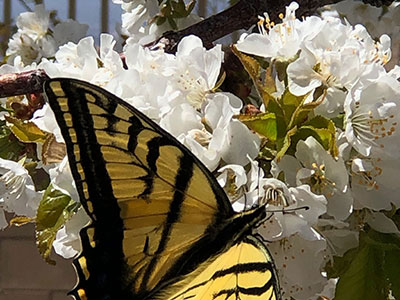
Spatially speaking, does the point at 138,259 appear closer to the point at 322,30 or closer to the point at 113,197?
the point at 113,197

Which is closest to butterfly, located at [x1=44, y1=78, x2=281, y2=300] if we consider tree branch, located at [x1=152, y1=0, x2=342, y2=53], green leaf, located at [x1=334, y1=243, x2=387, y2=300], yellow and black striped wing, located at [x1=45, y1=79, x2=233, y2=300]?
yellow and black striped wing, located at [x1=45, y1=79, x2=233, y2=300]

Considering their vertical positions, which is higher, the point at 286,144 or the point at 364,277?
the point at 286,144

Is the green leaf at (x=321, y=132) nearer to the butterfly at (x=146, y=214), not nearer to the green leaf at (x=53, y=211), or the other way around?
the butterfly at (x=146, y=214)

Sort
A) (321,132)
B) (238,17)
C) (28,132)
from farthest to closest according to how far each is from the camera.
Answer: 1. (238,17)
2. (28,132)
3. (321,132)

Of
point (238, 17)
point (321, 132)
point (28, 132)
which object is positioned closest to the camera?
point (321, 132)

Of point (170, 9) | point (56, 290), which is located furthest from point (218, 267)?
point (56, 290)

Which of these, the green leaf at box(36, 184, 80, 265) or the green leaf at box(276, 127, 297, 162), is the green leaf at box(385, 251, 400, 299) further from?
the green leaf at box(36, 184, 80, 265)

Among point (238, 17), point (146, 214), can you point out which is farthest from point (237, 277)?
point (238, 17)

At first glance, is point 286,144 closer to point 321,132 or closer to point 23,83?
point 321,132
